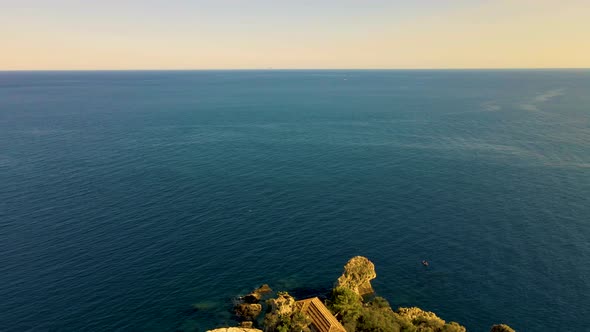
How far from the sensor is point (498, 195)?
361 ft

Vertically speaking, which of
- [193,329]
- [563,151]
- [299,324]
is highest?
[563,151]

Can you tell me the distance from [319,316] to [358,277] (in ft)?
49.9

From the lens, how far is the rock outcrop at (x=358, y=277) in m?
68.4

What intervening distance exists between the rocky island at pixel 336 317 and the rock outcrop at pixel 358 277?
4.37m

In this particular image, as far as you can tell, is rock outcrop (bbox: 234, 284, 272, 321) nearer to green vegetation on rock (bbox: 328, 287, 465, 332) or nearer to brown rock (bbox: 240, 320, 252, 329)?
brown rock (bbox: 240, 320, 252, 329)

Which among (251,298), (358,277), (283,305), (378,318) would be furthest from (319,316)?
(251,298)

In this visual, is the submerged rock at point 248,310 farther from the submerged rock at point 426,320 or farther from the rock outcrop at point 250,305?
the submerged rock at point 426,320

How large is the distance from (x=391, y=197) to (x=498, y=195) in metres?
33.0

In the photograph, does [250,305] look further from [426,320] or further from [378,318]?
[426,320]

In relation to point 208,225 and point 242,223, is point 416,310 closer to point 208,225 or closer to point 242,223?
point 242,223

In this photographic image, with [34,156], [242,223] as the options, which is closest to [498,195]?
[242,223]

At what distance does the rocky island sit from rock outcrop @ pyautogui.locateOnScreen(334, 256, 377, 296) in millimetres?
4372

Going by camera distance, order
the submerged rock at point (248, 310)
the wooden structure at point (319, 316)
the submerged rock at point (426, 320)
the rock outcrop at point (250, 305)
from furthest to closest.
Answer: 1. the rock outcrop at point (250, 305)
2. the submerged rock at point (248, 310)
3. the submerged rock at point (426, 320)
4. the wooden structure at point (319, 316)

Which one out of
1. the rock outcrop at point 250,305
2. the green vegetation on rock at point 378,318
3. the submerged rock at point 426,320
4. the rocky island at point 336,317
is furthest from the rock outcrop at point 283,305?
the submerged rock at point 426,320
